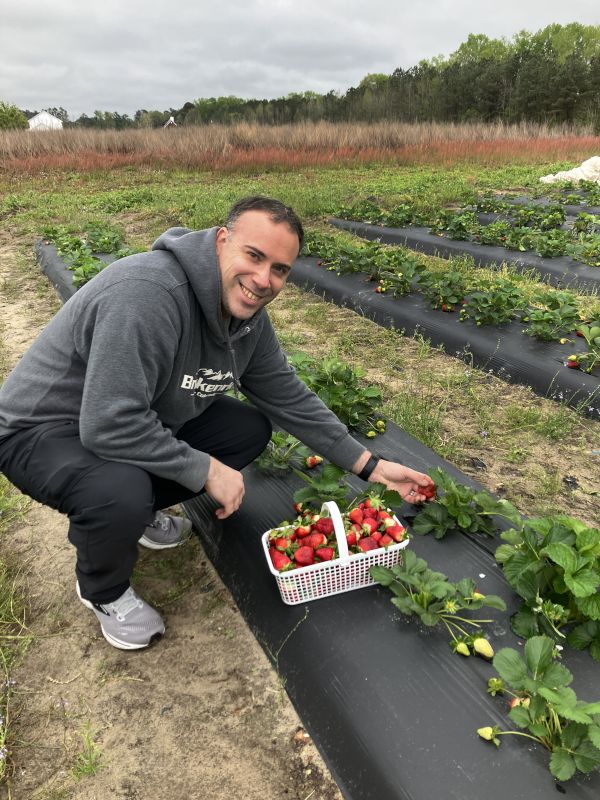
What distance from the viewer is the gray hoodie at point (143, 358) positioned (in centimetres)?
157

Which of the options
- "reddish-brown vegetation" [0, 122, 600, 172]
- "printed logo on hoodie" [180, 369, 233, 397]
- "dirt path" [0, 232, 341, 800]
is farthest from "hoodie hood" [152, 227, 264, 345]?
"reddish-brown vegetation" [0, 122, 600, 172]

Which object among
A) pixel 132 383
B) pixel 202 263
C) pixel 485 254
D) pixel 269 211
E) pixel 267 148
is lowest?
pixel 485 254

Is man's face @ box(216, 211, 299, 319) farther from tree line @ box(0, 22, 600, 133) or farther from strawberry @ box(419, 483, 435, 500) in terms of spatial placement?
tree line @ box(0, 22, 600, 133)

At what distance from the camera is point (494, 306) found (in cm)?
439

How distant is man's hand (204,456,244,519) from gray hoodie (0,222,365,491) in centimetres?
4

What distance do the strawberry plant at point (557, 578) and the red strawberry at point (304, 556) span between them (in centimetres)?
67

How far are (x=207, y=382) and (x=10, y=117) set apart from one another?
141 feet

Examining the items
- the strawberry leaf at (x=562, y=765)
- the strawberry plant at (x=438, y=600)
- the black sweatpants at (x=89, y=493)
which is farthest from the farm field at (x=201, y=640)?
the strawberry leaf at (x=562, y=765)

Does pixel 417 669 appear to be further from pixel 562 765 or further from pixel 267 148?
pixel 267 148

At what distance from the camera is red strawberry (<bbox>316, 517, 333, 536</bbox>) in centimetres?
189

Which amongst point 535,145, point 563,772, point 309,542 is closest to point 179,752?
point 309,542

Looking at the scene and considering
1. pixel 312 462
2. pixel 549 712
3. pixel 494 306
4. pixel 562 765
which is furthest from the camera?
pixel 494 306

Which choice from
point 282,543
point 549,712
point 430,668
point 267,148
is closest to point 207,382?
point 282,543

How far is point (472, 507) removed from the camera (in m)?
2.24
